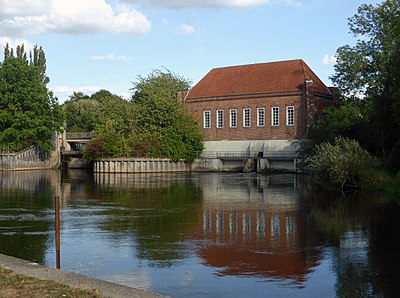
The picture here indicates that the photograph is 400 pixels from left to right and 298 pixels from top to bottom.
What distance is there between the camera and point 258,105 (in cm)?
6862

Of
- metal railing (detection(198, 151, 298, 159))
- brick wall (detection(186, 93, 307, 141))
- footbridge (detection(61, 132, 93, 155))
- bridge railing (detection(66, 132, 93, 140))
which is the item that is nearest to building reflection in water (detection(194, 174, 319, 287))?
metal railing (detection(198, 151, 298, 159))

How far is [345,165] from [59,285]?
2569cm

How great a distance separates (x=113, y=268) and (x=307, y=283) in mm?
4342

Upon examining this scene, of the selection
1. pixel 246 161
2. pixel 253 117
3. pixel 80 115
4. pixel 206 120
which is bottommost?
pixel 246 161

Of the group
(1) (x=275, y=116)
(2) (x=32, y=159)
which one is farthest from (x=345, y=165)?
(2) (x=32, y=159)

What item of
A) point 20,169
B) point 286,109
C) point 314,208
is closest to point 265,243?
point 314,208

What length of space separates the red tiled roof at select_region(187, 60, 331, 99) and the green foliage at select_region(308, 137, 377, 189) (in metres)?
33.1

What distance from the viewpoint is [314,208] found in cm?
2438

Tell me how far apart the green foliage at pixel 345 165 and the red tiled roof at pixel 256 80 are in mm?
33071

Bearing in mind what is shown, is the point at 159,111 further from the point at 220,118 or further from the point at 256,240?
the point at 256,240

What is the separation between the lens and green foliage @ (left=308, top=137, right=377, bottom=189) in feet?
105

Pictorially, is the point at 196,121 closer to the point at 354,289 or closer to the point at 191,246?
the point at 191,246

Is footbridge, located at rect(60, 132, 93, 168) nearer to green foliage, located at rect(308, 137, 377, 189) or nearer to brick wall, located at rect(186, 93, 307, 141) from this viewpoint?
brick wall, located at rect(186, 93, 307, 141)

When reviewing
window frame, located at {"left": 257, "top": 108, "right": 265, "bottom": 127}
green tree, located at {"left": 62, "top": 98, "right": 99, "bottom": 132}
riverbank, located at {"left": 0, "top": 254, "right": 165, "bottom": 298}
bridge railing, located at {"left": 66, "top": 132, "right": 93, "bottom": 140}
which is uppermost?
green tree, located at {"left": 62, "top": 98, "right": 99, "bottom": 132}
